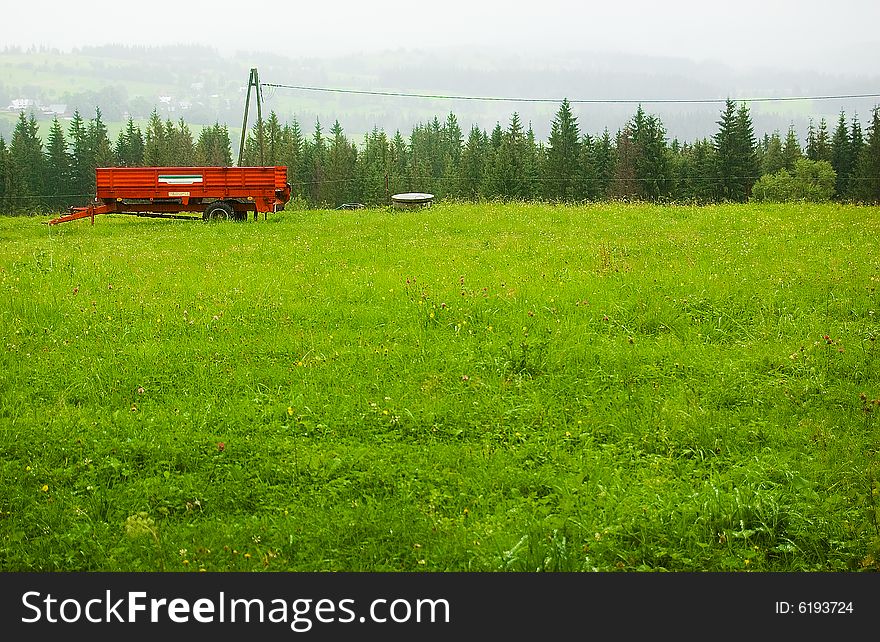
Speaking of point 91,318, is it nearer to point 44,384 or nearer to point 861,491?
point 44,384

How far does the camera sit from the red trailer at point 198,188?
24484 mm

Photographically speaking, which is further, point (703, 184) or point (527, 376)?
point (703, 184)

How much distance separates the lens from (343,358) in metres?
8.82

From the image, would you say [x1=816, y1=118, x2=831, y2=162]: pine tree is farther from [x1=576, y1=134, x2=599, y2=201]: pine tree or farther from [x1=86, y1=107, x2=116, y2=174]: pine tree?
[x1=86, y1=107, x2=116, y2=174]: pine tree

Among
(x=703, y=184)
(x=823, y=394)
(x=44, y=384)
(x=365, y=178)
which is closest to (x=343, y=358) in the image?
(x=44, y=384)

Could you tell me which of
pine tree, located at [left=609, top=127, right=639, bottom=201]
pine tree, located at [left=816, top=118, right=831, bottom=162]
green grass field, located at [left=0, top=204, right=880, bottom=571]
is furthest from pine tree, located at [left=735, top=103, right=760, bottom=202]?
green grass field, located at [left=0, top=204, right=880, bottom=571]

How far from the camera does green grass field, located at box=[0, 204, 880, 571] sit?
17.2 feet

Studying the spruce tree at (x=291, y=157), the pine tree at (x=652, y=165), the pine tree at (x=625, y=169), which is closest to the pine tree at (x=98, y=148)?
the spruce tree at (x=291, y=157)

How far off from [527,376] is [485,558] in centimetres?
350

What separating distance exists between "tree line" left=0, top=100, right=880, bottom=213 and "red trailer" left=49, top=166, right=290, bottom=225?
43107mm

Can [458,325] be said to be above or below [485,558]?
above

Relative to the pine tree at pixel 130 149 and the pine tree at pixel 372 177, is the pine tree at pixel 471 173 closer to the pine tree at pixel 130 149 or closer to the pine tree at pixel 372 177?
the pine tree at pixel 372 177

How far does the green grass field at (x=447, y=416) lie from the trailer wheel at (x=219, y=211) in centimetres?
1068

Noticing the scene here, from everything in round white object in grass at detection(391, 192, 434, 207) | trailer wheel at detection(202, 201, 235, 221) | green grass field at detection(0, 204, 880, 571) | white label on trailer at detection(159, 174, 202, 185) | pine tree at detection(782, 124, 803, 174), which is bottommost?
green grass field at detection(0, 204, 880, 571)
